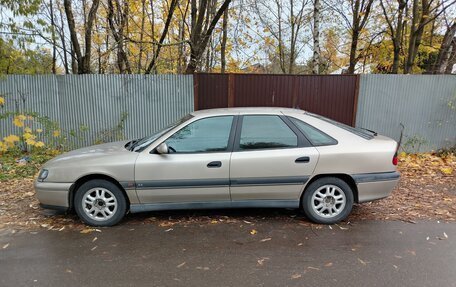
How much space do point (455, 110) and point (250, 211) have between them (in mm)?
7028

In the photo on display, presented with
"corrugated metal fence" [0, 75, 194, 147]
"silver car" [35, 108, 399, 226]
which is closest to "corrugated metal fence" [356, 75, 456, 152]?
"corrugated metal fence" [0, 75, 194, 147]

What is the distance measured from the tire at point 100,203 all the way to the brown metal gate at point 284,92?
16.3 feet

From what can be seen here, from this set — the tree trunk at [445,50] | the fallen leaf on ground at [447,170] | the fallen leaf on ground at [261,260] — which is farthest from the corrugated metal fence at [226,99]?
the fallen leaf on ground at [261,260]

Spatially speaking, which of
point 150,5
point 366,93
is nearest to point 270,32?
point 150,5

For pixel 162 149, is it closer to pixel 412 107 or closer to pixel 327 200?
pixel 327 200

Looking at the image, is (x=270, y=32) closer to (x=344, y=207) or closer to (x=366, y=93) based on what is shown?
(x=366, y=93)

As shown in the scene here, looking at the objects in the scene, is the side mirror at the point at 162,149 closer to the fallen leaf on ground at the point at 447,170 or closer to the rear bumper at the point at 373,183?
the rear bumper at the point at 373,183

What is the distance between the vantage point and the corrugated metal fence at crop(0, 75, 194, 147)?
8758 millimetres

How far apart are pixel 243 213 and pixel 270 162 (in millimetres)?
1003

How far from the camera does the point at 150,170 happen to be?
4180 mm

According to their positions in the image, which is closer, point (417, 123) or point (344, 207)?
point (344, 207)

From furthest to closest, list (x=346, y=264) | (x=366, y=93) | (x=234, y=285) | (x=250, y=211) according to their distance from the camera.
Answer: (x=366, y=93) < (x=250, y=211) < (x=346, y=264) < (x=234, y=285)

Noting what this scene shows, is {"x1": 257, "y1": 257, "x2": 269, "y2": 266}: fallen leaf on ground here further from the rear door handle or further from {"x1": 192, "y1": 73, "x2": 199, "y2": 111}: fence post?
{"x1": 192, "y1": 73, "x2": 199, "y2": 111}: fence post

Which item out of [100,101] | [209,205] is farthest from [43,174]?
[100,101]
